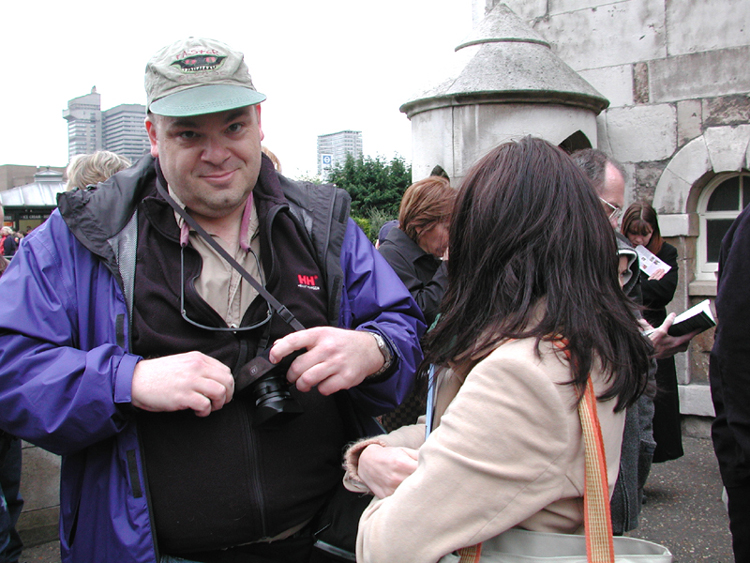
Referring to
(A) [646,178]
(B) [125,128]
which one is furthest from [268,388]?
(B) [125,128]

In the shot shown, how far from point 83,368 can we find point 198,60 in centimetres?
86

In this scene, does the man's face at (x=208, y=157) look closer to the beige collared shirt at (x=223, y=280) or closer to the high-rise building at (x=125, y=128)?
the beige collared shirt at (x=223, y=280)

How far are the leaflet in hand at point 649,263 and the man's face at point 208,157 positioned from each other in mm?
→ 3190

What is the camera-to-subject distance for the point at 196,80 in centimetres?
169

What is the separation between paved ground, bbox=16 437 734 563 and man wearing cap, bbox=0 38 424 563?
110 inches

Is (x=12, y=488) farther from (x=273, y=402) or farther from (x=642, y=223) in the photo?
(x=642, y=223)

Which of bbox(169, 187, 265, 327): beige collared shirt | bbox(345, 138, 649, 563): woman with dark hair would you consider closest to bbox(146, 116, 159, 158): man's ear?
bbox(169, 187, 265, 327): beige collared shirt

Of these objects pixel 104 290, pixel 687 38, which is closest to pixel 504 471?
pixel 104 290

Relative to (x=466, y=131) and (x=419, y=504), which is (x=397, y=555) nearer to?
(x=419, y=504)

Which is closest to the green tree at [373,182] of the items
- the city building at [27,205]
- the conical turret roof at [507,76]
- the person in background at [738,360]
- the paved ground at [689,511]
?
the conical turret roof at [507,76]

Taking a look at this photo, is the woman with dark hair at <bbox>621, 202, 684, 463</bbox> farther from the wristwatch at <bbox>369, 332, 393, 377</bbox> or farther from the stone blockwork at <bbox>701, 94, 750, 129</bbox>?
the wristwatch at <bbox>369, 332, 393, 377</bbox>

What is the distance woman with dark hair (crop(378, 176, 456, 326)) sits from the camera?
348 cm

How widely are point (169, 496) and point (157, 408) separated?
0.28 m

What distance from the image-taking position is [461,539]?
1141 millimetres
